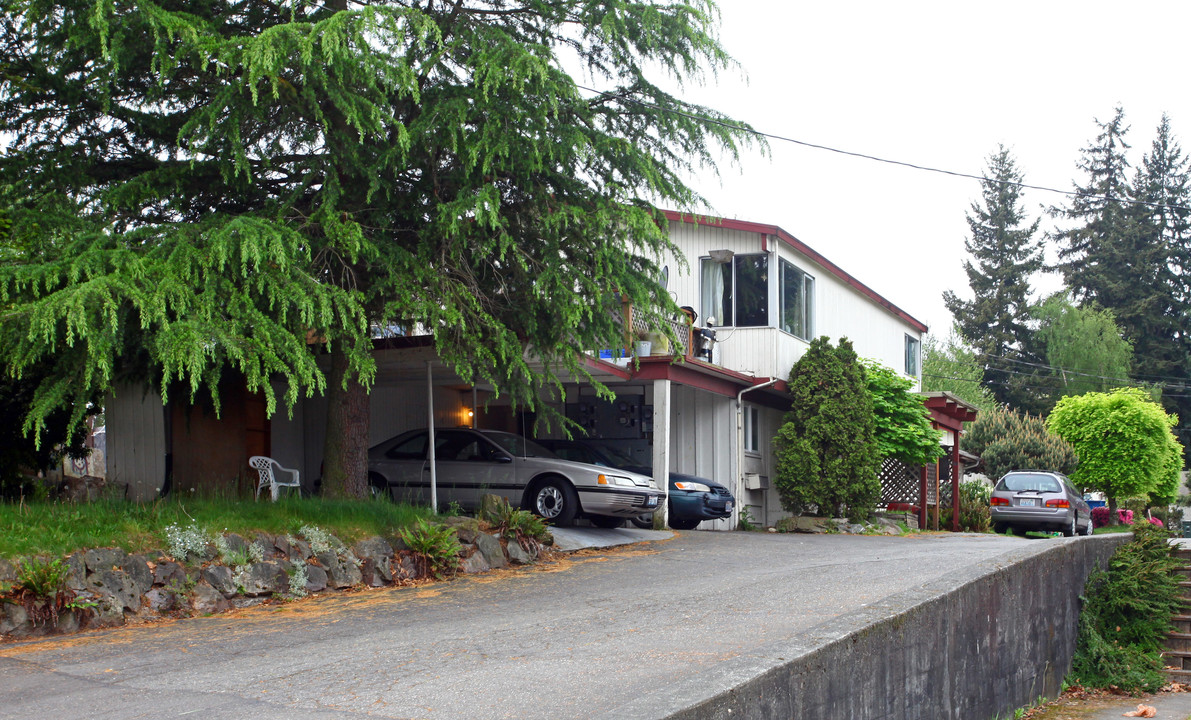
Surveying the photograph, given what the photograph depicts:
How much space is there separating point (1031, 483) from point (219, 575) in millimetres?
18357

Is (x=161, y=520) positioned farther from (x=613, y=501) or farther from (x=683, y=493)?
(x=683, y=493)

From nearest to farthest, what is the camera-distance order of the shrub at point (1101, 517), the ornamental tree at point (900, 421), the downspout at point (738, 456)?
the downspout at point (738, 456) → the ornamental tree at point (900, 421) → the shrub at point (1101, 517)

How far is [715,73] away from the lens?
41.5ft

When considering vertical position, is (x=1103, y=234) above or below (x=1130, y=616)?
above

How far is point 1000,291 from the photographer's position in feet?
182

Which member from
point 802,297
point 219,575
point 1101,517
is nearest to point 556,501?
point 219,575

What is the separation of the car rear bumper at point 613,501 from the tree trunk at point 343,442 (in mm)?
3026

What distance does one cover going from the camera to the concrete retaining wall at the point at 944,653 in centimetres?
554

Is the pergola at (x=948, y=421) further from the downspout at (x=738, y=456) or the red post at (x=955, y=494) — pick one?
the downspout at (x=738, y=456)

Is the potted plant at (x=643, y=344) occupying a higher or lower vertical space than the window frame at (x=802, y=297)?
lower

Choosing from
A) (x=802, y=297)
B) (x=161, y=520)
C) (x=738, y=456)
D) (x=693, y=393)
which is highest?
(x=802, y=297)

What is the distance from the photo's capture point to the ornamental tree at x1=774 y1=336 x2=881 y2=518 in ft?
60.6

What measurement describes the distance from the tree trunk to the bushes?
8924mm

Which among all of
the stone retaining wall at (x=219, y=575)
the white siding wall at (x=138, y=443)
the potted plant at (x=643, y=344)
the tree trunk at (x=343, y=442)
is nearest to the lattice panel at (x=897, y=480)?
the potted plant at (x=643, y=344)
